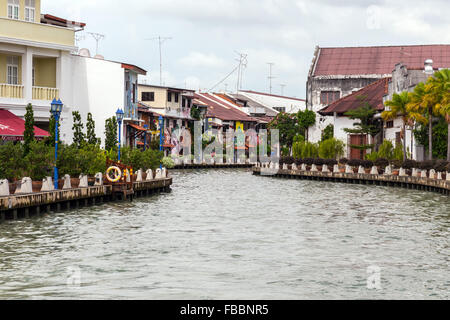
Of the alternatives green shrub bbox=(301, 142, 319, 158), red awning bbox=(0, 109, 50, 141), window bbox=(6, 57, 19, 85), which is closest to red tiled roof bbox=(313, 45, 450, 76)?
green shrub bbox=(301, 142, 319, 158)

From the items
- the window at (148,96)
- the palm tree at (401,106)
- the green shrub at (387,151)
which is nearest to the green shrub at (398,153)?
the green shrub at (387,151)

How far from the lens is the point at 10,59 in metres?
46.3

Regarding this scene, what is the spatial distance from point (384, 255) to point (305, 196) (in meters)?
23.9

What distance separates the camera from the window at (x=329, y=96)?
84438 mm

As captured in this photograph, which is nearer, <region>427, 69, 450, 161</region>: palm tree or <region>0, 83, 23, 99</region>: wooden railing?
<region>0, 83, 23, 99</region>: wooden railing

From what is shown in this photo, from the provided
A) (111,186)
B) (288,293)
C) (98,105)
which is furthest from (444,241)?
(98,105)

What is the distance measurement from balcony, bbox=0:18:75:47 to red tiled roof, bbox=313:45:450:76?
4210 cm

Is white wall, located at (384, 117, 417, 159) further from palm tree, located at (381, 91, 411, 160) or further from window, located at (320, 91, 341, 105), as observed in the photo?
window, located at (320, 91, 341, 105)

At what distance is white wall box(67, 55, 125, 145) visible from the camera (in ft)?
174

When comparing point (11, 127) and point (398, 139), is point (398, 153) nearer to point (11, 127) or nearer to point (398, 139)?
point (398, 139)

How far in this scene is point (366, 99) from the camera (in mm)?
73062

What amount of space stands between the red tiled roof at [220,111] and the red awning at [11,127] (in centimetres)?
6784

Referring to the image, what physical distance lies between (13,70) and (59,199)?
15412 millimetres
